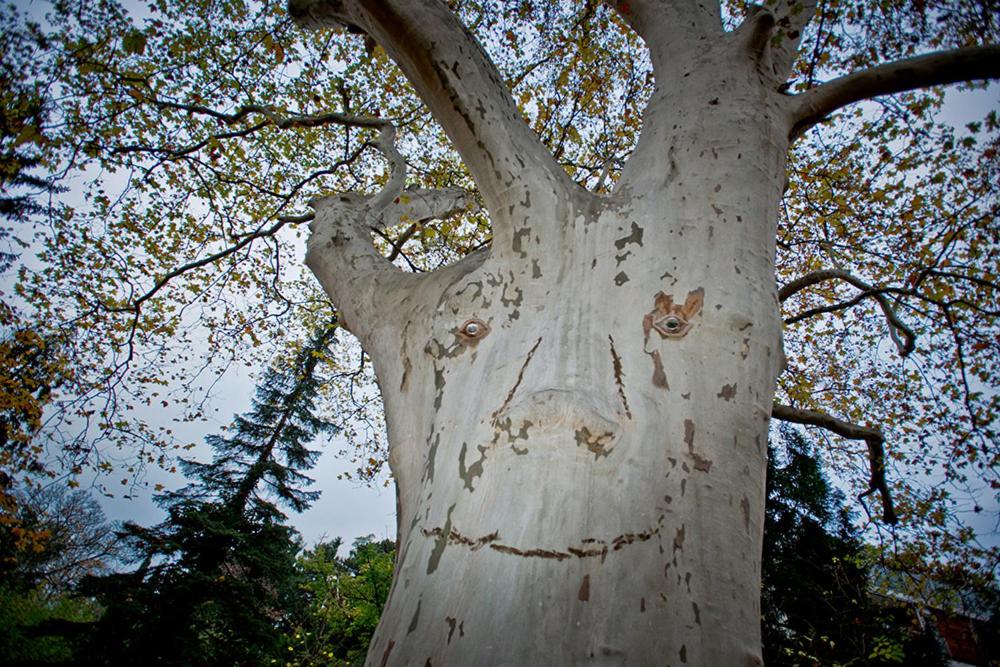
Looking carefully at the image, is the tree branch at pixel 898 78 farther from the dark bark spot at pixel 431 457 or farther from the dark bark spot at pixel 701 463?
the dark bark spot at pixel 431 457

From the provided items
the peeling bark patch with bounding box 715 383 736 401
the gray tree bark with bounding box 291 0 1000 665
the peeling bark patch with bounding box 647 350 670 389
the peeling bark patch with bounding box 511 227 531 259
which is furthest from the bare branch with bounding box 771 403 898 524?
the peeling bark patch with bounding box 511 227 531 259

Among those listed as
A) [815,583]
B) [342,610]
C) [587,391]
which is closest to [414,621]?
[587,391]

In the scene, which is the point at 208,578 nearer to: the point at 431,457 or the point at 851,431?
the point at 431,457

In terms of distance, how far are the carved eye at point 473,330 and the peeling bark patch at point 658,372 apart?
65 cm

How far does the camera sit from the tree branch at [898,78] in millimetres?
2143

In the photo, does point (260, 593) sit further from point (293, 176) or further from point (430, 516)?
point (430, 516)

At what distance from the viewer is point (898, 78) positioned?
7.55 feet

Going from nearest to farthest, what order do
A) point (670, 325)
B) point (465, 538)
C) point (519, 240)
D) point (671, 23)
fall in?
point (465, 538), point (670, 325), point (519, 240), point (671, 23)

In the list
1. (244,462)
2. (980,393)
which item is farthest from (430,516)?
(244,462)

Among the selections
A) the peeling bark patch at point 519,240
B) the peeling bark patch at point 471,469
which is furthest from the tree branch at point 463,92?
the peeling bark patch at point 471,469

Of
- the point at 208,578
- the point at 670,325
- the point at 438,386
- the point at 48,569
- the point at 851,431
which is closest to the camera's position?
the point at 670,325

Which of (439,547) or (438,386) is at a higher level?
(438,386)

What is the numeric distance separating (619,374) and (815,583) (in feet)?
37.8

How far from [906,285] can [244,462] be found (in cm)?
1519
